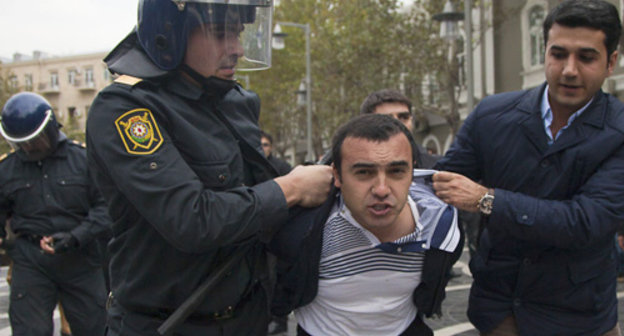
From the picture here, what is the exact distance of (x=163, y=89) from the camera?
2068mm

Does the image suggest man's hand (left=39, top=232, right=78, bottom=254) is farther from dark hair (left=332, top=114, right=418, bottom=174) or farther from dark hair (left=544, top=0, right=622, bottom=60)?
dark hair (left=544, top=0, right=622, bottom=60)

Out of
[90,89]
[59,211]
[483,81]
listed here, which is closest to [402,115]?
[59,211]

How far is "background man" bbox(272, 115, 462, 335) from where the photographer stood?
7.48 feet

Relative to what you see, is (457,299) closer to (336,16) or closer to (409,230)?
(409,230)

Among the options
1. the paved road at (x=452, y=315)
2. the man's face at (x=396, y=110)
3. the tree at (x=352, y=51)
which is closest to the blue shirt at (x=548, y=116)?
the man's face at (x=396, y=110)

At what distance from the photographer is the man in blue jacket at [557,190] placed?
2.30 metres

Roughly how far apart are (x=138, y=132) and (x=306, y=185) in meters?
0.61

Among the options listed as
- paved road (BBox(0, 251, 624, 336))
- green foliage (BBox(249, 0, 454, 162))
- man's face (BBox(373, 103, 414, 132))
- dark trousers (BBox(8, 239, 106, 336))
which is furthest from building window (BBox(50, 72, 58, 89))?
man's face (BBox(373, 103, 414, 132))

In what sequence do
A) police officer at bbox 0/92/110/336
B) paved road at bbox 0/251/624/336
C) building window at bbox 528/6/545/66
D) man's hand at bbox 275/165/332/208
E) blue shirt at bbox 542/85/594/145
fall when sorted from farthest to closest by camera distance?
building window at bbox 528/6/545/66, paved road at bbox 0/251/624/336, police officer at bbox 0/92/110/336, blue shirt at bbox 542/85/594/145, man's hand at bbox 275/165/332/208

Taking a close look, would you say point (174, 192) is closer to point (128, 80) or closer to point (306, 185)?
point (128, 80)

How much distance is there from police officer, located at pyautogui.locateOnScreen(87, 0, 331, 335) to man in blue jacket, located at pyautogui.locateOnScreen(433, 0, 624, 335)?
783 mm

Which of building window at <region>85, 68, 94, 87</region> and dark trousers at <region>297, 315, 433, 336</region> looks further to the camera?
building window at <region>85, 68, 94, 87</region>

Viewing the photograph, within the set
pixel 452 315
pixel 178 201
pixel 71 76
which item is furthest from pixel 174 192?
pixel 71 76

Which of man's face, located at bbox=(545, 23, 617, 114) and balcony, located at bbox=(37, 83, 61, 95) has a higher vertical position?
balcony, located at bbox=(37, 83, 61, 95)
